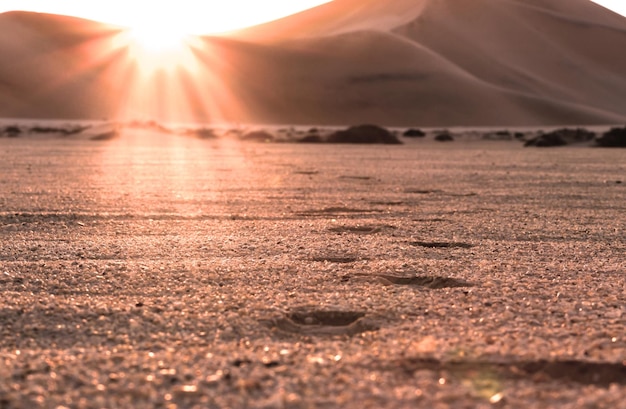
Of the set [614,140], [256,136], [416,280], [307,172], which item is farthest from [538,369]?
[256,136]

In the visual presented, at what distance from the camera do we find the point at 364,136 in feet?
61.9

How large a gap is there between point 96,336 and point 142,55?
6099 cm

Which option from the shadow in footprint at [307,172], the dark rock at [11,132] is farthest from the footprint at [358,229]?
the dark rock at [11,132]

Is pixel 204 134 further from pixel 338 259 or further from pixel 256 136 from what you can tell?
pixel 338 259

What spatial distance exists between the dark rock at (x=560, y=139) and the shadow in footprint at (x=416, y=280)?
15312 mm

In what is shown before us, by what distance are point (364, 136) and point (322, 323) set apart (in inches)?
678

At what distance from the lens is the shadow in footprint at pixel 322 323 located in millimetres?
1720

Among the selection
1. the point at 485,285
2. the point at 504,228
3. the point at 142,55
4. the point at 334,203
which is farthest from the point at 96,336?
the point at 142,55

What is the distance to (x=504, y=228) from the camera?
3.37m

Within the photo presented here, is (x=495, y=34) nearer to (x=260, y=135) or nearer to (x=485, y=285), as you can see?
(x=260, y=135)

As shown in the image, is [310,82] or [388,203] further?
[310,82]

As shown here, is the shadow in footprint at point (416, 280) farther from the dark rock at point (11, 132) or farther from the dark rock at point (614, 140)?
the dark rock at point (11, 132)

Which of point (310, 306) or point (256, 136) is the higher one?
point (256, 136)

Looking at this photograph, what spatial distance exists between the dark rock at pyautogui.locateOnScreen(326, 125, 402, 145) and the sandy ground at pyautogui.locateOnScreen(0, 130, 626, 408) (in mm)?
14493
